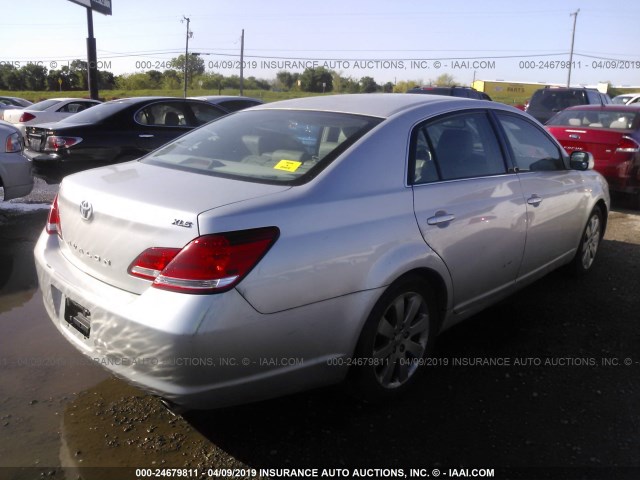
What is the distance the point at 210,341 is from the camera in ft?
6.87

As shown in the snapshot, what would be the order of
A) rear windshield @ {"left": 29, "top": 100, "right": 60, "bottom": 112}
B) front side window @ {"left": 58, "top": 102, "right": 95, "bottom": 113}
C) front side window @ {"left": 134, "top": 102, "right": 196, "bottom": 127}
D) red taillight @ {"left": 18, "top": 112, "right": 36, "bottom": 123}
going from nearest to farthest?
front side window @ {"left": 134, "top": 102, "right": 196, "bottom": 127}, red taillight @ {"left": 18, "top": 112, "right": 36, "bottom": 123}, rear windshield @ {"left": 29, "top": 100, "right": 60, "bottom": 112}, front side window @ {"left": 58, "top": 102, "right": 95, "bottom": 113}

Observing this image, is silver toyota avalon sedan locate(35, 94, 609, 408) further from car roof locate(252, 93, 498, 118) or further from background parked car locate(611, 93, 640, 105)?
background parked car locate(611, 93, 640, 105)

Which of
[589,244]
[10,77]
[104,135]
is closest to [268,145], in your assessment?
[589,244]

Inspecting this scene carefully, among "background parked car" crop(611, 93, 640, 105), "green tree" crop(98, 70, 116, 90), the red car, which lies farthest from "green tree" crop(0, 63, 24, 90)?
the red car

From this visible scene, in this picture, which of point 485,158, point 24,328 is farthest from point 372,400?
point 24,328

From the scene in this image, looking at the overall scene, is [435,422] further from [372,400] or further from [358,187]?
[358,187]

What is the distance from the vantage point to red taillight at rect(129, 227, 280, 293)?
212cm

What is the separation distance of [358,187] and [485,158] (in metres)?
1.25

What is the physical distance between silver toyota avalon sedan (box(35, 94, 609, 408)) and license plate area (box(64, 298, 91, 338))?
0.04 feet

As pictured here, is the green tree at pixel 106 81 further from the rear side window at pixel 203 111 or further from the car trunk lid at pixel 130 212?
the car trunk lid at pixel 130 212

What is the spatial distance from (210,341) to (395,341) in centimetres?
112

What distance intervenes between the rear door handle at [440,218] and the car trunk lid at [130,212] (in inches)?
33.1

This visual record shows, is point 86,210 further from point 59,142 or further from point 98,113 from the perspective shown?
point 98,113

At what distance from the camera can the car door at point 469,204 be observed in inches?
116
